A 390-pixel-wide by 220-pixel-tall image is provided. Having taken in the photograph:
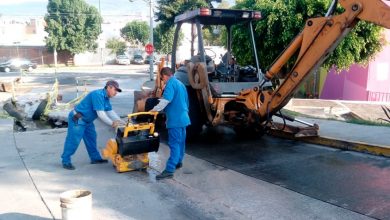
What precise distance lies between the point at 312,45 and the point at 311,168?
1.86 m

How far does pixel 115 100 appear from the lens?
16781mm

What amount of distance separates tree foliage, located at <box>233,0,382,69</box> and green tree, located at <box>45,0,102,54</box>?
39.3 m

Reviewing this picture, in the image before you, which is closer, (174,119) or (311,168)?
(174,119)

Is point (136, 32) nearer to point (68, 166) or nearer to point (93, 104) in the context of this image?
point (68, 166)

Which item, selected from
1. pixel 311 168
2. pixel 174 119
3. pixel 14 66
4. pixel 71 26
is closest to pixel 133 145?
pixel 174 119

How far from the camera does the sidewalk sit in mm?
4625

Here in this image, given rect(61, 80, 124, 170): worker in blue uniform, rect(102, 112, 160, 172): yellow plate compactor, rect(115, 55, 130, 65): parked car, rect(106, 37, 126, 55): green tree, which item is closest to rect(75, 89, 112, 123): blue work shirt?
Answer: rect(61, 80, 124, 170): worker in blue uniform

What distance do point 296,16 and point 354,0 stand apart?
26.2 feet

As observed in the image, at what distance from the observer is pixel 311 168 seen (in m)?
6.30

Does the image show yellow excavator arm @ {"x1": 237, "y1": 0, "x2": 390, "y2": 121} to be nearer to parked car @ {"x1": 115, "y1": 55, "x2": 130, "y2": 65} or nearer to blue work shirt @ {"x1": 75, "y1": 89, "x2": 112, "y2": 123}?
blue work shirt @ {"x1": 75, "y1": 89, "x2": 112, "y2": 123}

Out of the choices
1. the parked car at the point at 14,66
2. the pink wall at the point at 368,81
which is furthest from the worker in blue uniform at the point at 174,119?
the parked car at the point at 14,66

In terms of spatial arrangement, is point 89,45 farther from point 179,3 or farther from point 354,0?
point 354,0

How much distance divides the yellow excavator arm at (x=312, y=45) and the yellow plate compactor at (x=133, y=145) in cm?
194

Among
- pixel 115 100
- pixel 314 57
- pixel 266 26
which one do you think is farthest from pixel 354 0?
pixel 115 100
